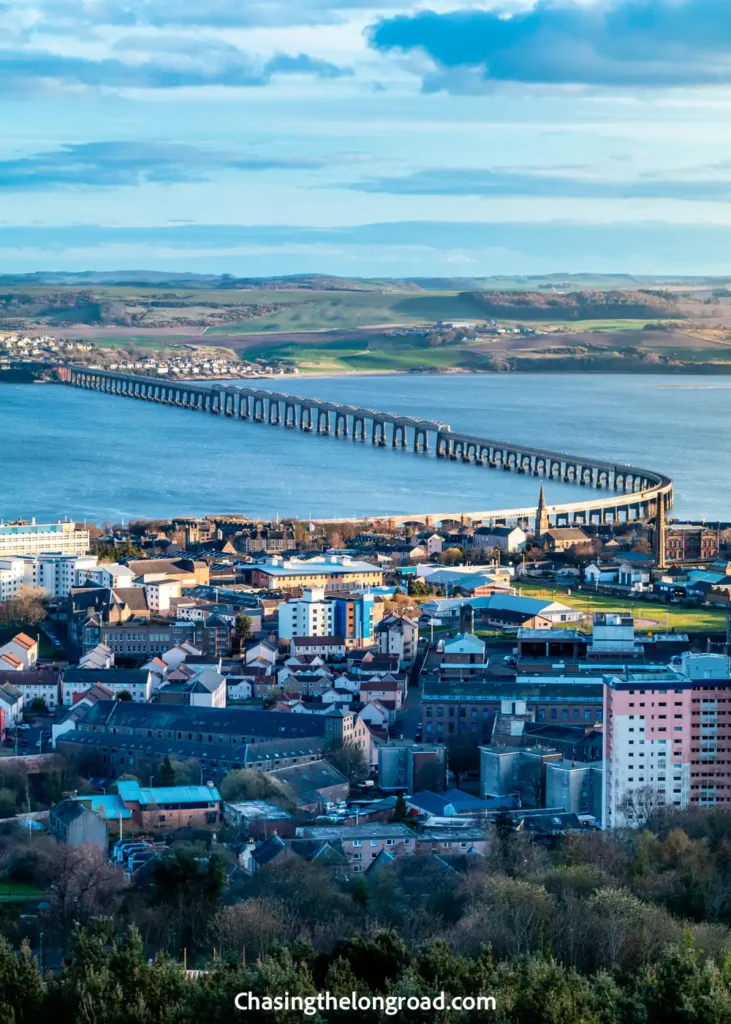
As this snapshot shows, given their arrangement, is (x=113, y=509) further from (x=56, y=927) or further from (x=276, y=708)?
(x=56, y=927)

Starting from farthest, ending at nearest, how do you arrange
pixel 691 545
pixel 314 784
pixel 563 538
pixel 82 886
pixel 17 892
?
pixel 563 538, pixel 691 545, pixel 314 784, pixel 17 892, pixel 82 886

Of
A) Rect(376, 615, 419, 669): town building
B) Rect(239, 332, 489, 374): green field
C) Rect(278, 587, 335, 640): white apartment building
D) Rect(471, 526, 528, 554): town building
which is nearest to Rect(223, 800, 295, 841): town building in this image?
Rect(376, 615, 419, 669): town building

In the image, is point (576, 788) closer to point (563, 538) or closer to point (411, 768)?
point (411, 768)

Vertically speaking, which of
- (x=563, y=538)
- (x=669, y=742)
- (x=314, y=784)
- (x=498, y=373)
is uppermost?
(x=669, y=742)

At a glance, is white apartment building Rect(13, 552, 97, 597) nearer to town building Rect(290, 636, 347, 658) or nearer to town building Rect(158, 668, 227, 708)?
town building Rect(290, 636, 347, 658)

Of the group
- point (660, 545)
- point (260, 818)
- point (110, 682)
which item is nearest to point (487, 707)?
point (110, 682)

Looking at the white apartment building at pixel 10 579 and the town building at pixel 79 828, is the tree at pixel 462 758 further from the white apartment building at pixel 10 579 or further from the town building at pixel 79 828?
the white apartment building at pixel 10 579
